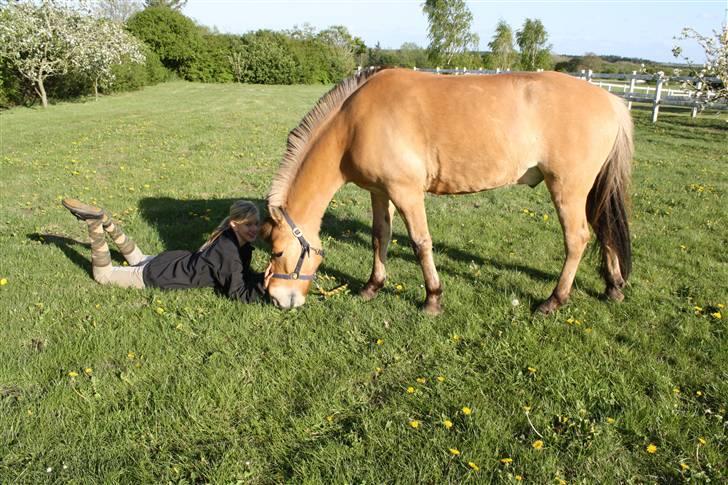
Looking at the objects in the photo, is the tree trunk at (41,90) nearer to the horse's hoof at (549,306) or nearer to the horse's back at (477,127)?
the horse's back at (477,127)

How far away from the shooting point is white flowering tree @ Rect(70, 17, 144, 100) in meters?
27.2

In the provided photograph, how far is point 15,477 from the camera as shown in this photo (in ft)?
9.00

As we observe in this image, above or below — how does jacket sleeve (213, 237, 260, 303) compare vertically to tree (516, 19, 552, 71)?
below

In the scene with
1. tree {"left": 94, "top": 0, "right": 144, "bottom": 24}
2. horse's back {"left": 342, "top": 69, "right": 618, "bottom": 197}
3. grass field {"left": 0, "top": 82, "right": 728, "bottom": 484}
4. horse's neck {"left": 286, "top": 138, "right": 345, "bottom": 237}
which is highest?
tree {"left": 94, "top": 0, "right": 144, "bottom": 24}

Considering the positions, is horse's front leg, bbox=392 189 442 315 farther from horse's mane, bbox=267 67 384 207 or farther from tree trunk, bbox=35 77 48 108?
tree trunk, bbox=35 77 48 108

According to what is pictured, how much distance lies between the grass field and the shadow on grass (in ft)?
0.15

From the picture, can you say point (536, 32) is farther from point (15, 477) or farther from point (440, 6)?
point (15, 477)

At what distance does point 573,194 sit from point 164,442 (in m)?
3.82

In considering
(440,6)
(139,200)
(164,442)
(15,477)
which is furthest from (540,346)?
(440,6)

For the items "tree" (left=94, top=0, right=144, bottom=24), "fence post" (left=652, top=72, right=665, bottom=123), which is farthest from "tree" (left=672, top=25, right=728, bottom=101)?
"tree" (left=94, top=0, right=144, bottom=24)

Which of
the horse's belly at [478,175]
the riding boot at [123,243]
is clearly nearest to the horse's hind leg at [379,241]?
the horse's belly at [478,175]

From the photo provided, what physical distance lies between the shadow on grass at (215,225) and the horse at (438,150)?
3.23 ft

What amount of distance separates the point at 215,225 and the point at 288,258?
3.05 metres

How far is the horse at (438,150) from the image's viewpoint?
171 inches
